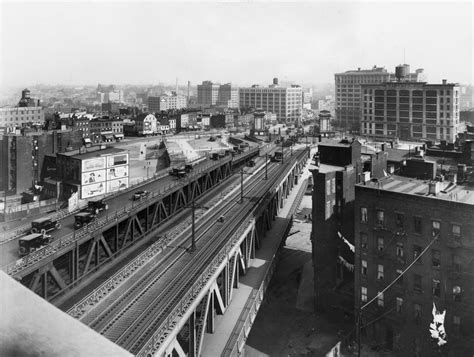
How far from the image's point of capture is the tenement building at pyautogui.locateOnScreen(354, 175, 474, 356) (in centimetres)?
3438

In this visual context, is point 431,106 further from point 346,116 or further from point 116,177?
point 116,177

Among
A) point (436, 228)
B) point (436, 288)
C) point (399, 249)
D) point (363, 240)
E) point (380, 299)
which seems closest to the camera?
point (436, 228)

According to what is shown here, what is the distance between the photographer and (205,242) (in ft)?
147

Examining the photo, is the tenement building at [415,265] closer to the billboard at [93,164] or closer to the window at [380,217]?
the window at [380,217]

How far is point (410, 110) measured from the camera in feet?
453

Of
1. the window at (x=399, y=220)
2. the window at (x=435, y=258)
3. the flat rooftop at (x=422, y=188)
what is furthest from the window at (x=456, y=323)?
the flat rooftop at (x=422, y=188)

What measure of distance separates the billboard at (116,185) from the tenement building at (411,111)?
301ft

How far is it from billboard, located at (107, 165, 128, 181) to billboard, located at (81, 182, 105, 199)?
95.1 inches

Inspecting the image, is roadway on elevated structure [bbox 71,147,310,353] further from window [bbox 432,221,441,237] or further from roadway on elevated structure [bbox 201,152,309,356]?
window [bbox 432,221,441,237]

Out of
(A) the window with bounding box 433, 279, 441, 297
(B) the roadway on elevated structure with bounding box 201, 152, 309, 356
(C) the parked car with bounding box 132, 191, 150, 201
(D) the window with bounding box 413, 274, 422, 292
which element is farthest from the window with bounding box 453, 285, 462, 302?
(C) the parked car with bounding box 132, 191, 150, 201

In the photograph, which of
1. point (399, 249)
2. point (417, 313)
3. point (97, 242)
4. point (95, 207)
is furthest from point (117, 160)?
point (417, 313)

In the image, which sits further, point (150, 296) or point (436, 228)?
point (436, 228)

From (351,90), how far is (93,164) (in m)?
140

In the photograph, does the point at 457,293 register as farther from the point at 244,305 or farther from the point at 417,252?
the point at 244,305
